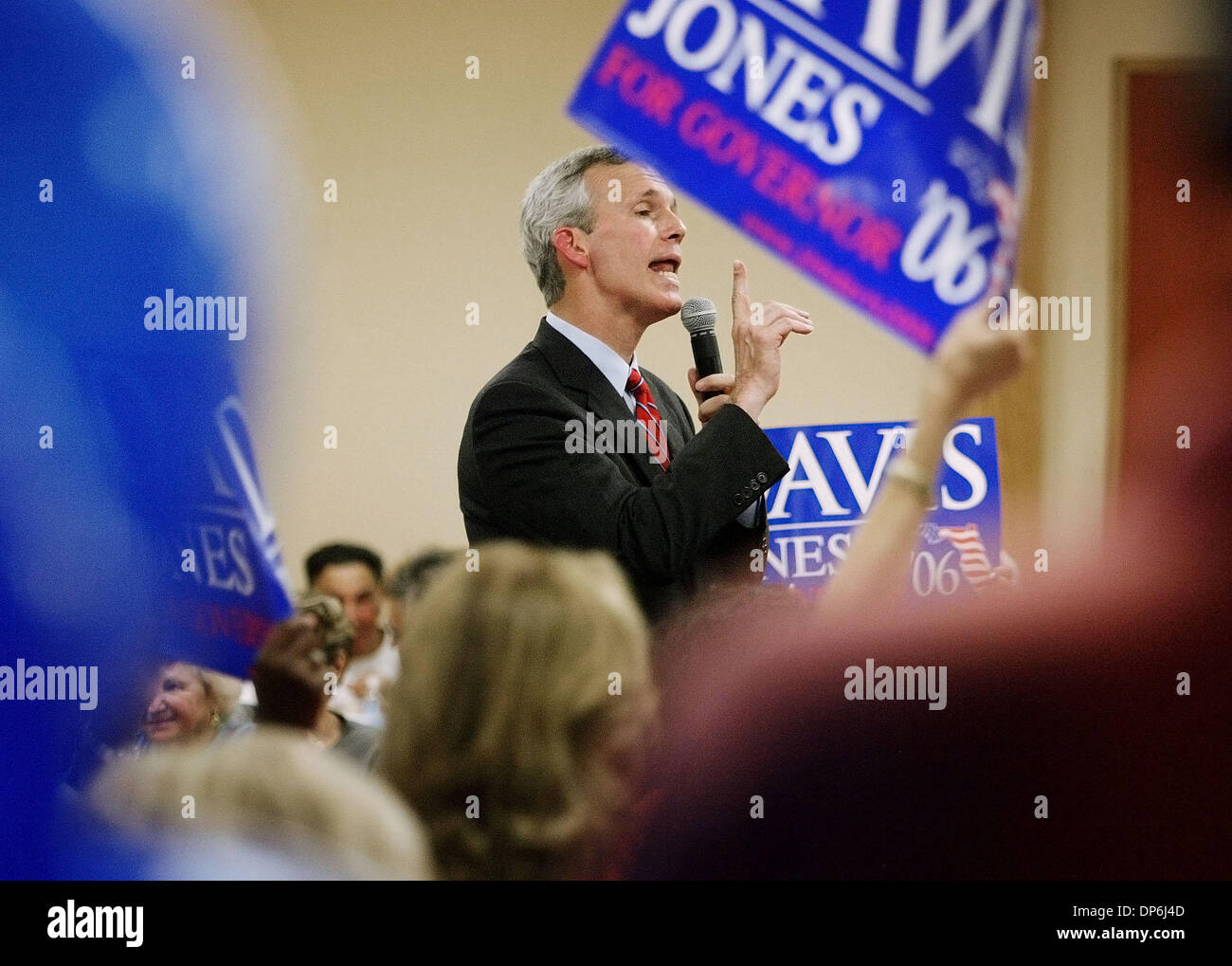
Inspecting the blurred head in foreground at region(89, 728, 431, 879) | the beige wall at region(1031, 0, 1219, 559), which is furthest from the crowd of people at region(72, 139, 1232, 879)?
the blurred head in foreground at region(89, 728, 431, 879)

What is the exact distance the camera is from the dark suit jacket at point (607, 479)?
10.0 feet

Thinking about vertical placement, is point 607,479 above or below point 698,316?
below

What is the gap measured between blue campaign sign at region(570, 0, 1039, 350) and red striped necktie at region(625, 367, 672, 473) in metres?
0.45

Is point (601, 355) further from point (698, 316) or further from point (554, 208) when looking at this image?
point (554, 208)

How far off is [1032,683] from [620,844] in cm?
109

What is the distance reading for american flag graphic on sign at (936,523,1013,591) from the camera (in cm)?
321

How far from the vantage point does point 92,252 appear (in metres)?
3.28

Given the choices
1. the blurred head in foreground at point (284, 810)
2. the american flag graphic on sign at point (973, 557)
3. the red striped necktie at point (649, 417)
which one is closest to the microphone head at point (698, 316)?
the red striped necktie at point (649, 417)

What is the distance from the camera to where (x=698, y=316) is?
316cm

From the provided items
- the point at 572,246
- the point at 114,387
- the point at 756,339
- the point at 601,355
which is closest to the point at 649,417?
the point at 601,355

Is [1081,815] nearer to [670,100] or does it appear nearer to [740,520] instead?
[740,520]

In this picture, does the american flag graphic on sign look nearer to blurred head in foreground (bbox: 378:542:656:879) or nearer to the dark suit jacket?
the dark suit jacket

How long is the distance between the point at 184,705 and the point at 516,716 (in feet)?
4.46

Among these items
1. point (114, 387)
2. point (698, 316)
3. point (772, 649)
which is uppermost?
point (698, 316)
